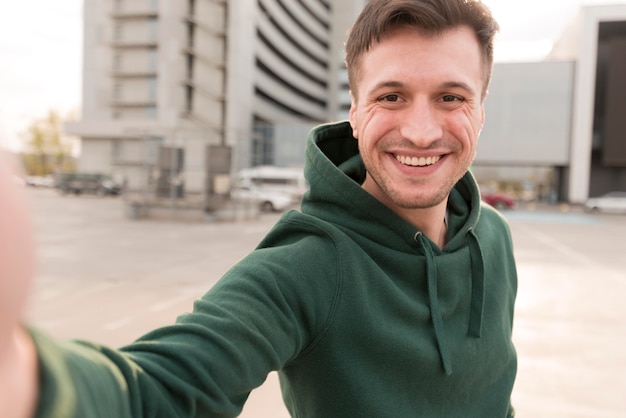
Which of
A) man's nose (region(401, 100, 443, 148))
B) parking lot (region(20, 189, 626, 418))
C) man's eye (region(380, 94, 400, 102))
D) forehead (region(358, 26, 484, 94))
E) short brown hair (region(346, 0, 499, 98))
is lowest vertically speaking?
parking lot (region(20, 189, 626, 418))

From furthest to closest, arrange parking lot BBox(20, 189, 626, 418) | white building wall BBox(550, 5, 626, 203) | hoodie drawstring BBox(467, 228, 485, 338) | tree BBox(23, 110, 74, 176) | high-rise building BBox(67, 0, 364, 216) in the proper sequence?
1. tree BBox(23, 110, 74, 176)
2. high-rise building BBox(67, 0, 364, 216)
3. white building wall BBox(550, 5, 626, 203)
4. parking lot BBox(20, 189, 626, 418)
5. hoodie drawstring BBox(467, 228, 485, 338)

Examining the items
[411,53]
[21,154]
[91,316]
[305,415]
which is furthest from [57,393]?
[91,316]

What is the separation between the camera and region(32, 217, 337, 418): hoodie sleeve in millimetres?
482

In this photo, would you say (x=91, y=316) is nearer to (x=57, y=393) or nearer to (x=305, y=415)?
(x=305, y=415)

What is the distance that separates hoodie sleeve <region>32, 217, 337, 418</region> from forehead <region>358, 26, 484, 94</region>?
0.44 meters

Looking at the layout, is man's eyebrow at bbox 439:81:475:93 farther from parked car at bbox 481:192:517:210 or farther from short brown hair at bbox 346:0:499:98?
parked car at bbox 481:192:517:210

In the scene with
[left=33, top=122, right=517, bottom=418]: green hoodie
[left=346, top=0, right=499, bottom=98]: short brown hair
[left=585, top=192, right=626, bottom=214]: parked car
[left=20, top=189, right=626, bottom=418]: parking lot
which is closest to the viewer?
[left=33, top=122, right=517, bottom=418]: green hoodie

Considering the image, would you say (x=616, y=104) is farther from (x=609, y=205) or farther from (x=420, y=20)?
(x=420, y=20)

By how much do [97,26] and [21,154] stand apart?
50.5 m

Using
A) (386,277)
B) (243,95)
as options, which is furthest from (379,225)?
(243,95)

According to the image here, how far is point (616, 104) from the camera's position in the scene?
3691 centimetres

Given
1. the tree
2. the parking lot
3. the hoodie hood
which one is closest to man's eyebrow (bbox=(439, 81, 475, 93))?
the hoodie hood

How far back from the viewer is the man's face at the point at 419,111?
1146 mm

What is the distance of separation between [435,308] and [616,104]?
4302 centimetres
